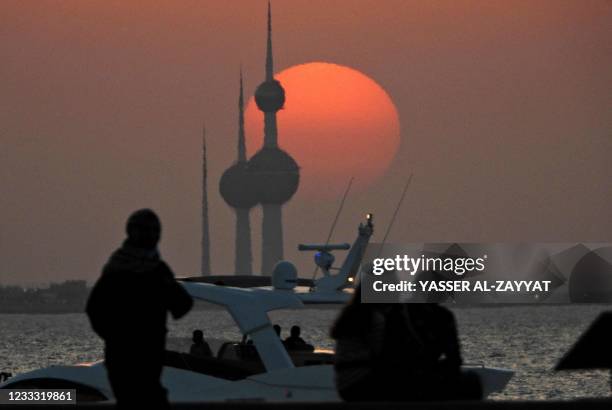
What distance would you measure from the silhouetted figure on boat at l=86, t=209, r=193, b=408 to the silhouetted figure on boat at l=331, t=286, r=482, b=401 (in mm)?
1288

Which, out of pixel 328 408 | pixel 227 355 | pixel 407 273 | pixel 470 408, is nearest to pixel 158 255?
pixel 328 408

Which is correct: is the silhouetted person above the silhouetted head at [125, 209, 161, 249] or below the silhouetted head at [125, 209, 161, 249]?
below

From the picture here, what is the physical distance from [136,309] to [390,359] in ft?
6.18

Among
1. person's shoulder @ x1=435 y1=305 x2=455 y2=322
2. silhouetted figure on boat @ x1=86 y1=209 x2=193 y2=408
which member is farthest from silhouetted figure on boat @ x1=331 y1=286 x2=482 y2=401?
silhouetted figure on boat @ x1=86 y1=209 x2=193 y2=408

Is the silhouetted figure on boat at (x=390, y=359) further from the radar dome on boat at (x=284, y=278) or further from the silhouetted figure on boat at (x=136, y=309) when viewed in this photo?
the radar dome on boat at (x=284, y=278)

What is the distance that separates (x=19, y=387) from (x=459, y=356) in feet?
24.4

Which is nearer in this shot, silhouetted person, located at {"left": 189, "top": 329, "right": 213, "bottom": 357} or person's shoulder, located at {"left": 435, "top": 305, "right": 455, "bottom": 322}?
person's shoulder, located at {"left": 435, "top": 305, "right": 455, "bottom": 322}

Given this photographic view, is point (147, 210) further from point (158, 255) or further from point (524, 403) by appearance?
point (524, 403)

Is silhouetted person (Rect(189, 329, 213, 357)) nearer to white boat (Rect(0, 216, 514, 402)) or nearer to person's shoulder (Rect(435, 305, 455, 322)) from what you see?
white boat (Rect(0, 216, 514, 402))

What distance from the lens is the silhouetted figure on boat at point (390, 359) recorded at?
1098 centimetres

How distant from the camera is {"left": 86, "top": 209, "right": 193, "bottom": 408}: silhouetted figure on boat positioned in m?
10.3

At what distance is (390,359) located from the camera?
11.0m

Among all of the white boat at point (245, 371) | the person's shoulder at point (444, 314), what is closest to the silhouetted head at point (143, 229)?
the person's shoulder at point (444, 314)

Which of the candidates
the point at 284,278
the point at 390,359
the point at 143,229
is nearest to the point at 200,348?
the point at 284,278
